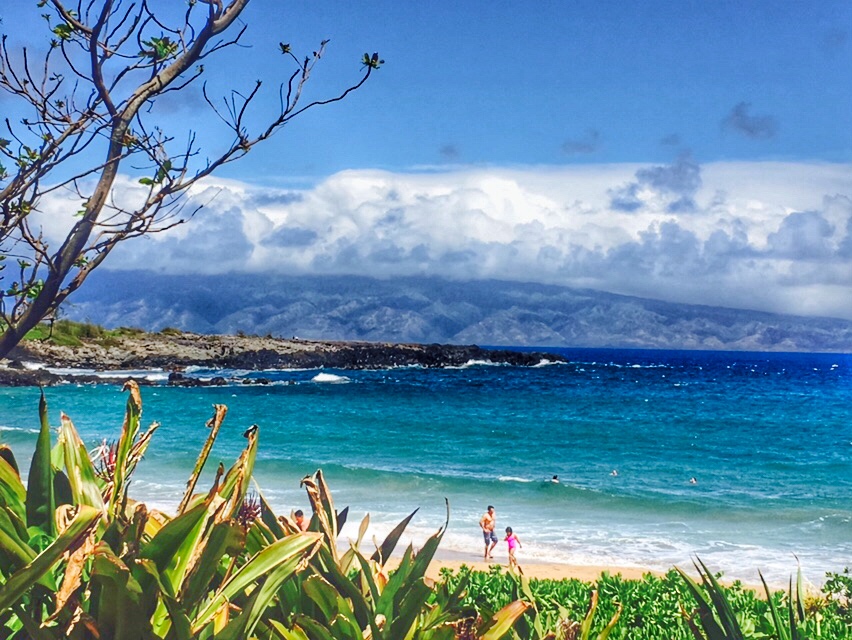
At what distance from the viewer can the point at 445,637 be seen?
2389mm

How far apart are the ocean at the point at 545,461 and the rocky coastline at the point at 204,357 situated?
3.46m

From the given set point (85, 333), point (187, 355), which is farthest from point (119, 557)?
point (85, 333)

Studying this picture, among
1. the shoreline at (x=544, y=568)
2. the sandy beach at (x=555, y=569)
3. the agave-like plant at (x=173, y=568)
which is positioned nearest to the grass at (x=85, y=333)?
the shoreline at (x=544, y=568)

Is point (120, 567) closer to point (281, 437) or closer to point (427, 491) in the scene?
point (427, 491)

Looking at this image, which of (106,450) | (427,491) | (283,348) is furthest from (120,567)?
(283,348)

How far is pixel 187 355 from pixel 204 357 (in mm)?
2304

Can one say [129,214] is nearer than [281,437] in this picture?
Yes

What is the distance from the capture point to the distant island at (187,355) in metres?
61.9

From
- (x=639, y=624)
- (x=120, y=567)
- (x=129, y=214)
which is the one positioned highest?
(x=129, y=214)

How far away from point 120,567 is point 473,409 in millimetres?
51143

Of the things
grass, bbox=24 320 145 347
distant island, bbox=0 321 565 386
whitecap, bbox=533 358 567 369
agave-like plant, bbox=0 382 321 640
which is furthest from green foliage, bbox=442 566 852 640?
whitecap, bbox=533 358 567 369

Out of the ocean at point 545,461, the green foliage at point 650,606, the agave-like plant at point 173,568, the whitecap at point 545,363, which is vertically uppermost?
the agave-like plant at point 173,568

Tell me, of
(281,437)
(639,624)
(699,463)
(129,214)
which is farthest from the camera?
(281,437)

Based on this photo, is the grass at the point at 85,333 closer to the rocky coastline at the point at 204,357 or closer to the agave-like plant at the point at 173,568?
the rocky coastline at the point at 204,357
